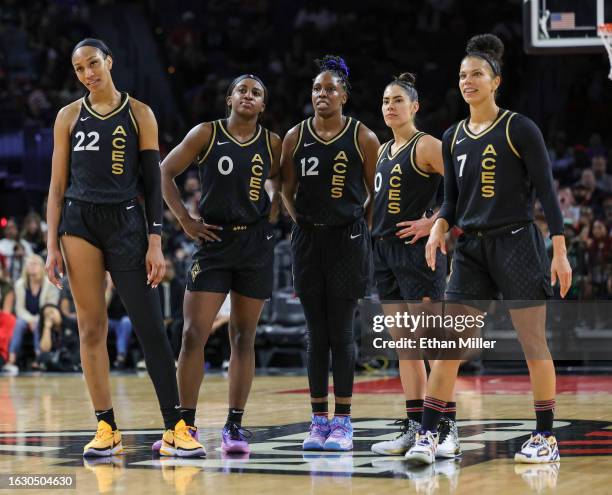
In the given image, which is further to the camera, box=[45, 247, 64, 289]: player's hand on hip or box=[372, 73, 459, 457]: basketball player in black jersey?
box=[372, 73, 459, 457]: basketball player in black jersey

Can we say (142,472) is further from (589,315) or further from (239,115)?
(589,315)

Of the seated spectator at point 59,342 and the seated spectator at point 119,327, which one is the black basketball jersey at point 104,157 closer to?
the seated spectator at point 119,327

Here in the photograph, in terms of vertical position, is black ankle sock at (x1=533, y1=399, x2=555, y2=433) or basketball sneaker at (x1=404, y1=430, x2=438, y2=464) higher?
black ankle sock at (x1=533, y1=399, x2=555, y2=433)

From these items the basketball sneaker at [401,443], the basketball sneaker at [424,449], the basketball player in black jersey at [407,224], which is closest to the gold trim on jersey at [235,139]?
the basketball player in black jersey at [407,224]

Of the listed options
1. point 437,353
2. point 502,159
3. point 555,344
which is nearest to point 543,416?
point 437,353

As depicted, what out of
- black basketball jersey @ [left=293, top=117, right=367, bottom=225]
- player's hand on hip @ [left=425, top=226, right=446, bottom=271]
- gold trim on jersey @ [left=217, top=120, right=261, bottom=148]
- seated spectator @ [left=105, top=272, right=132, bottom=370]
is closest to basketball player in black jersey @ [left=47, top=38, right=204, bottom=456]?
gold trim on jersey @ [left=217, top=120, right=261, bottom=148]

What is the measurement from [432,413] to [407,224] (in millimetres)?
1078

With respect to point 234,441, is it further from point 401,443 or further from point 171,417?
point 401,443

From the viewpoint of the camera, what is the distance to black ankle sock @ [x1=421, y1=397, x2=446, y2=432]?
5.35 m

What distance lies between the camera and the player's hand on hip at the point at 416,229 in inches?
232

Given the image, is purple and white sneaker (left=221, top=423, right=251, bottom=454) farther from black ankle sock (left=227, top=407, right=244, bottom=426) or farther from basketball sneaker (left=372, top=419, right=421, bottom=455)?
basketball sneaker (left=372, top=419, right=421, bottom=455)

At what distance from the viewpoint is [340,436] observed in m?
5.85

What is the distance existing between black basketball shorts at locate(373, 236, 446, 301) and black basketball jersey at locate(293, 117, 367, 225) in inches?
10.9

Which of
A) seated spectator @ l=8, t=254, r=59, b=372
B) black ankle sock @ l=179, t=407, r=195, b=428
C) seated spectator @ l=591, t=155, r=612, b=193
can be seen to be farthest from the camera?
seated spectator @ l=591, t=155, r=612, b=193
